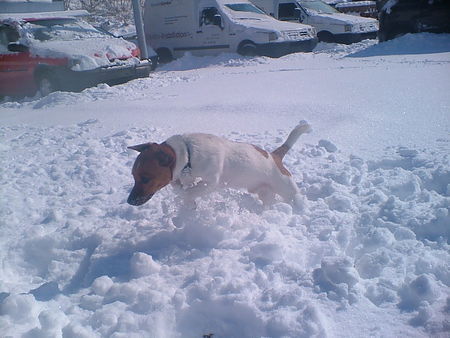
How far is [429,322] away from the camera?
6.74ft

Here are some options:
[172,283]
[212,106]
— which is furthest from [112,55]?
[172,283]

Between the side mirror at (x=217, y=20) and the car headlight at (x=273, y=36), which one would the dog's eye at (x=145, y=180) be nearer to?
the car headlight at (x=273, y=36)

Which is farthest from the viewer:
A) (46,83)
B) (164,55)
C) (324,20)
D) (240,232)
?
(324,20)

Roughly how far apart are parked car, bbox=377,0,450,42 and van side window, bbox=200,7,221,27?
17.2ft

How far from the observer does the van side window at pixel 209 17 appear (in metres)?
12.3

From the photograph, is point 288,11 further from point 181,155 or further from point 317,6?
point 181,155

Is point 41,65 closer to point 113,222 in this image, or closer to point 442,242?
point 113,222

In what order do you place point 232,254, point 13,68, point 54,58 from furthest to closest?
1. point 13,68
2. point 54,58
3. point 232,254

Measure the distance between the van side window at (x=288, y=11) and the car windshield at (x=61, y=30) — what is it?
829 centimetres

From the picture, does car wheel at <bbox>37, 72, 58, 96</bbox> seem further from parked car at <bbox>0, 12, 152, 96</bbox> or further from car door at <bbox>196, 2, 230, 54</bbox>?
car door at <bbox>196, 2, 230, 54</bbox>

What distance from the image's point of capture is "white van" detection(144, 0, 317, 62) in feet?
38.5

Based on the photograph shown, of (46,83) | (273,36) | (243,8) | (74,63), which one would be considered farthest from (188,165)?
(243,8)

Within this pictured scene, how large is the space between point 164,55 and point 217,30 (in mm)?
2310

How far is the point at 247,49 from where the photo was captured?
1197 centimetres
